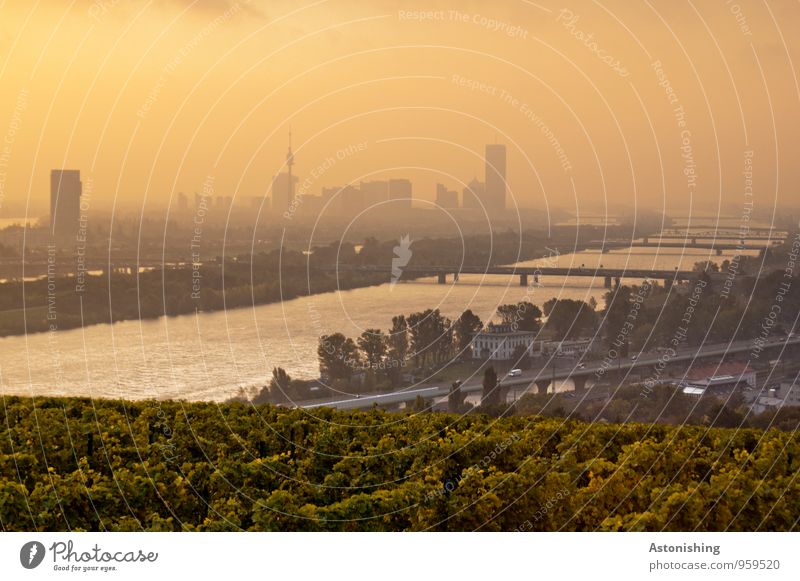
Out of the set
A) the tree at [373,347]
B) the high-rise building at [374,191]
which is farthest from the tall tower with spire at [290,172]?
the tree at [373,347]

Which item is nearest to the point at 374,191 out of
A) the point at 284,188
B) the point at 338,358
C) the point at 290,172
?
the point at 284,188

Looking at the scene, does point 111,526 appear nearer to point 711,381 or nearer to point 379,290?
point 711,381

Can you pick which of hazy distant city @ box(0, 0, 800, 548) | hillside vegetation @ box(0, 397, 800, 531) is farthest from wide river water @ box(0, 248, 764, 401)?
hillside vegetation @ box(0, 397, 800, 531)

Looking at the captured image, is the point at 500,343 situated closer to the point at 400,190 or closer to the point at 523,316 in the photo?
the point at 523,316

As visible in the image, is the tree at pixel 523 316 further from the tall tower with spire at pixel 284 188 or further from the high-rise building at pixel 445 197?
the tall tower with spire at pixel 284 188

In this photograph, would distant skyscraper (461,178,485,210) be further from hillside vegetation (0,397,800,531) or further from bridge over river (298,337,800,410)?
hillside vegetation (0,397,800,531)
